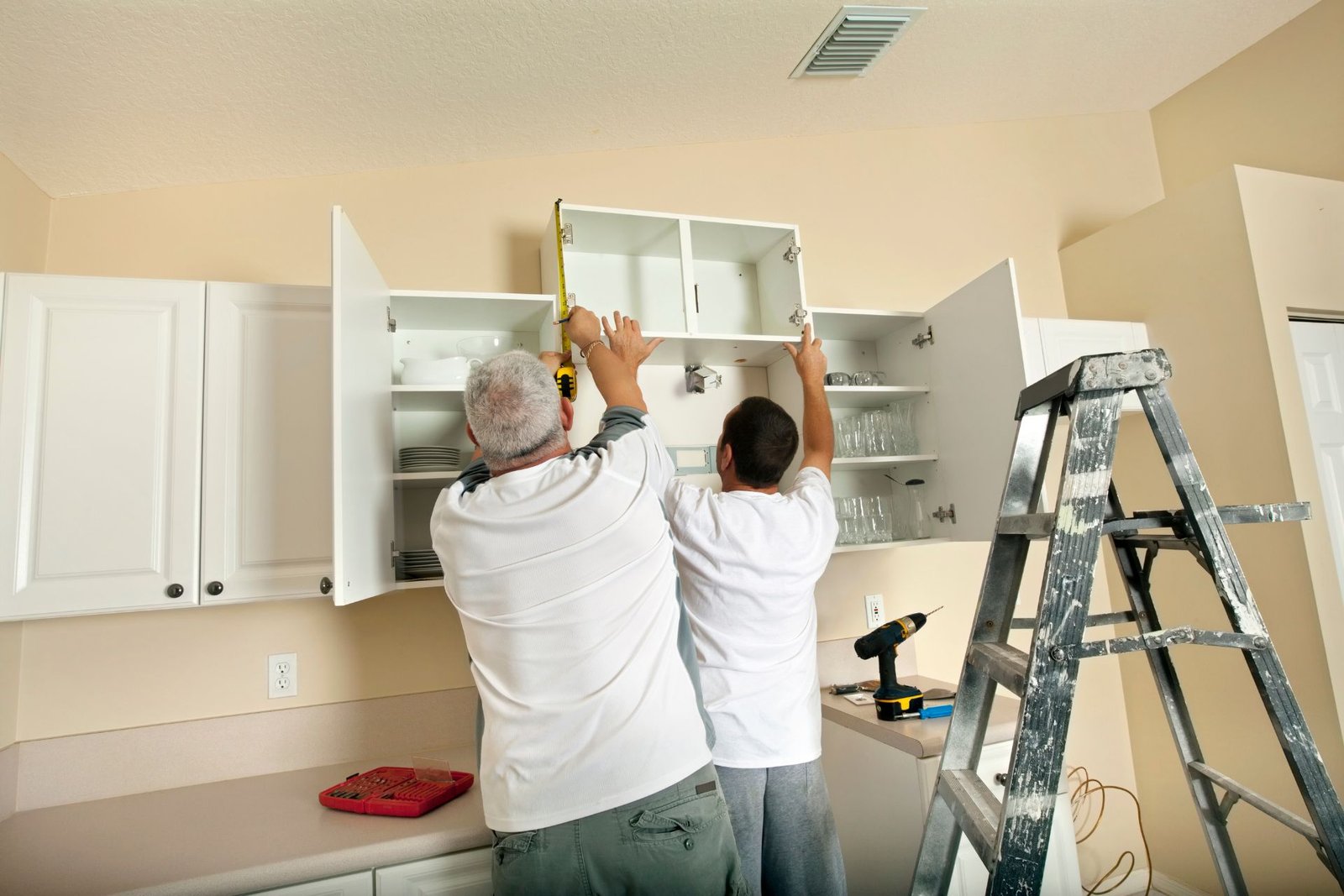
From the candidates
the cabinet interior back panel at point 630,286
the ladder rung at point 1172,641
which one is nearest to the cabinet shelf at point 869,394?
the cabinet interior back panel at point 630,286

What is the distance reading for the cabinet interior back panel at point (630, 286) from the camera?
2.46 meters

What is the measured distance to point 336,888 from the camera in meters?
1.55

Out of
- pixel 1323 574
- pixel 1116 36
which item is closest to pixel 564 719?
pixel 1323 574

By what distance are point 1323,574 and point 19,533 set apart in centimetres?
364

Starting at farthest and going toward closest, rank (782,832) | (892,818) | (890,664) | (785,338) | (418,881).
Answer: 1. (785,338)
2. (890,664)
3. (892,818)
4. (782,832)
5. (418,881)

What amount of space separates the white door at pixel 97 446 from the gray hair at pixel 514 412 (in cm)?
87

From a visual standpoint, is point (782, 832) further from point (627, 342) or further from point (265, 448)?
point (265, 448)

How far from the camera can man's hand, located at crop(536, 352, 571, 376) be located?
2.13 meters

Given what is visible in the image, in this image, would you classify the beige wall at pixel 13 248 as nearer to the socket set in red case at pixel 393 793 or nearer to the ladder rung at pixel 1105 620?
the socket set in red case at pixel 393 793

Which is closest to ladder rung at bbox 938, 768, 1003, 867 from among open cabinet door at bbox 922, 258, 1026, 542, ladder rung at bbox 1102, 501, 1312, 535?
ladder rung at bbox 1102, 501, 1312, 535

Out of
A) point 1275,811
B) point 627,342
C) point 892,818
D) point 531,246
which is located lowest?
point 892,818

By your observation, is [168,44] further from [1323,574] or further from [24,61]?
[1323,574]

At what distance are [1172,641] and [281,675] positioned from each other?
2.15 m

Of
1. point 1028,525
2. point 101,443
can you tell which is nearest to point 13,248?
point 101,443
